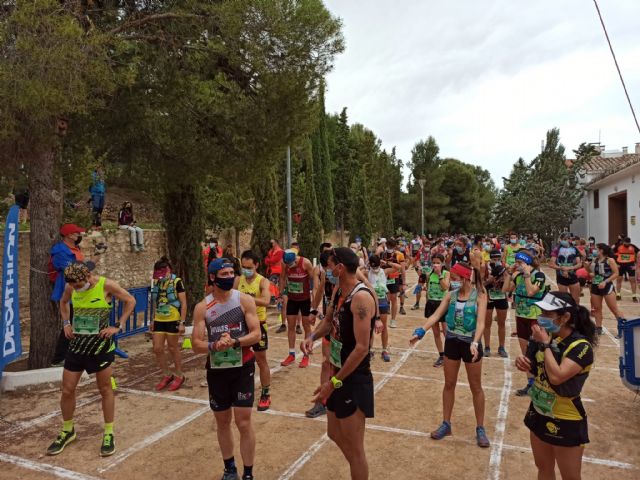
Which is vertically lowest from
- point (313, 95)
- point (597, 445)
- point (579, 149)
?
point (597, 445)

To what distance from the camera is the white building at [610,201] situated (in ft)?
69.6

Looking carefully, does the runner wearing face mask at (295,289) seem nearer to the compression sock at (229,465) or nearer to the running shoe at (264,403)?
the running shoe at (264,403)

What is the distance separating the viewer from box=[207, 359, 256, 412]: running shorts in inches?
155

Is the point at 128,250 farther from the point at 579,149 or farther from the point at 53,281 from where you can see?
the point at 579,149

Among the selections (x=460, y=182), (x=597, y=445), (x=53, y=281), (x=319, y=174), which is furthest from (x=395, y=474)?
(x=460, y=182)

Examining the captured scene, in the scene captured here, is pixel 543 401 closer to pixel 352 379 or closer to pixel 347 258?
pixel 352 379

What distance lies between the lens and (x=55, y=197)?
7473mm

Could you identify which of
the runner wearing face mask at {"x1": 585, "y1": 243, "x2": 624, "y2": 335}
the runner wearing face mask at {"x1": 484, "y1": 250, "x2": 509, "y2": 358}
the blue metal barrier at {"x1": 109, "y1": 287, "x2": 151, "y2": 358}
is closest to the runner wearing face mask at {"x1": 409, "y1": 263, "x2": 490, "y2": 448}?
the runner wearing face mask at {"x1": 484, "y1": 250, "x2": 509, "y2": 358}

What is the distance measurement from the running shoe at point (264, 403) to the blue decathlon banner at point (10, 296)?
3.83 metres

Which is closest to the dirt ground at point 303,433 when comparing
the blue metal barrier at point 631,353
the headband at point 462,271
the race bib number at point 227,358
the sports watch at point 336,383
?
the blue metal barrier at point 631,353

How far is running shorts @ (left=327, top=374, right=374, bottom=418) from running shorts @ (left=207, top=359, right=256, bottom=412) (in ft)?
2.95

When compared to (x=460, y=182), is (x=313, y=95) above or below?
below

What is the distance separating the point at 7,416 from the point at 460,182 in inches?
2306

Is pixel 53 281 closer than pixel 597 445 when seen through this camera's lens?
No
